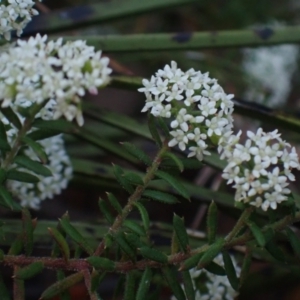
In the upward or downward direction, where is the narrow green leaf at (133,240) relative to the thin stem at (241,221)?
downward

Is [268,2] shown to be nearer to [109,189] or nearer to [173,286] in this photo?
[109,189]

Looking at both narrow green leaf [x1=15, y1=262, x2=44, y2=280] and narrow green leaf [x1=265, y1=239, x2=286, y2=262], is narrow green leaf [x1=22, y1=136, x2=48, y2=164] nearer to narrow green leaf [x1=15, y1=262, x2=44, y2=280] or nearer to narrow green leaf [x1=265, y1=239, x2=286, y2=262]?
narrow green leaf [x1=15, y1=262, x2=44, y2=280]

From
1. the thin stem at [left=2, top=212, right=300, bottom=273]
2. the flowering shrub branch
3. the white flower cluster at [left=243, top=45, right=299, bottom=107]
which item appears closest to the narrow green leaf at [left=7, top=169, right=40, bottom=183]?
the flowering shrub branch

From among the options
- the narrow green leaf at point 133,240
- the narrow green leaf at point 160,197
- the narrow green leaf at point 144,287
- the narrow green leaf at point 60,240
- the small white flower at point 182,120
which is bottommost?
the narrow green leaf at point 144,287

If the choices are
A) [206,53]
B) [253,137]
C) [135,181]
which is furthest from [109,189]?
[206,53]

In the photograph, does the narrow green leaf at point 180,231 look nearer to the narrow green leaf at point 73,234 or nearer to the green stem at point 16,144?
the narrow green leaf at point 73,234

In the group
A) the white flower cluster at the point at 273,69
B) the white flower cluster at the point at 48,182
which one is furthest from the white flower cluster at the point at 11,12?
the white flower cluster at the point at 273,69
